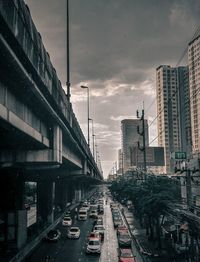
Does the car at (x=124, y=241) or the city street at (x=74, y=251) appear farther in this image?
the car at (x=124, y=241)

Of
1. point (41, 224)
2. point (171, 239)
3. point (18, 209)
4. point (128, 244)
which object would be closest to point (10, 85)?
point (18, 209)

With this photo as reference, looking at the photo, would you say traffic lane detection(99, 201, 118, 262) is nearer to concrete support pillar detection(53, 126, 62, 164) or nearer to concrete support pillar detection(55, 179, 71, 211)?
concrete support pillar detection(53, 126, 62, 164)

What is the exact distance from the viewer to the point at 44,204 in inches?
2532

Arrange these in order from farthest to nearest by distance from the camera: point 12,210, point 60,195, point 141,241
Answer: point 60,195 → point 141,241 → point 12,210

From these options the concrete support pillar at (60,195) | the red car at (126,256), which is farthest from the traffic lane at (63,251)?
the concrete support pillar at (60,195)

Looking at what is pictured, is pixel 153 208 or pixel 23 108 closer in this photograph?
pixel 23 108

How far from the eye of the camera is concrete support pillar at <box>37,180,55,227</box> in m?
63.8

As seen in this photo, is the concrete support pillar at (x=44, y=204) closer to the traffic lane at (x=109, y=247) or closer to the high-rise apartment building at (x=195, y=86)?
the traffic lane at (x=109, y=247)

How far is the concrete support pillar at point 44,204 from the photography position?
209 feet

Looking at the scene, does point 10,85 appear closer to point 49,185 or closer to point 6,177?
point 6,177

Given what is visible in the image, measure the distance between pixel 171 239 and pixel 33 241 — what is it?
16049mm

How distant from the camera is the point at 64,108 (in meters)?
29.9

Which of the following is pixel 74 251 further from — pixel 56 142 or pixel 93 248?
pixel 56 142

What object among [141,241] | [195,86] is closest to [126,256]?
[141,241]
